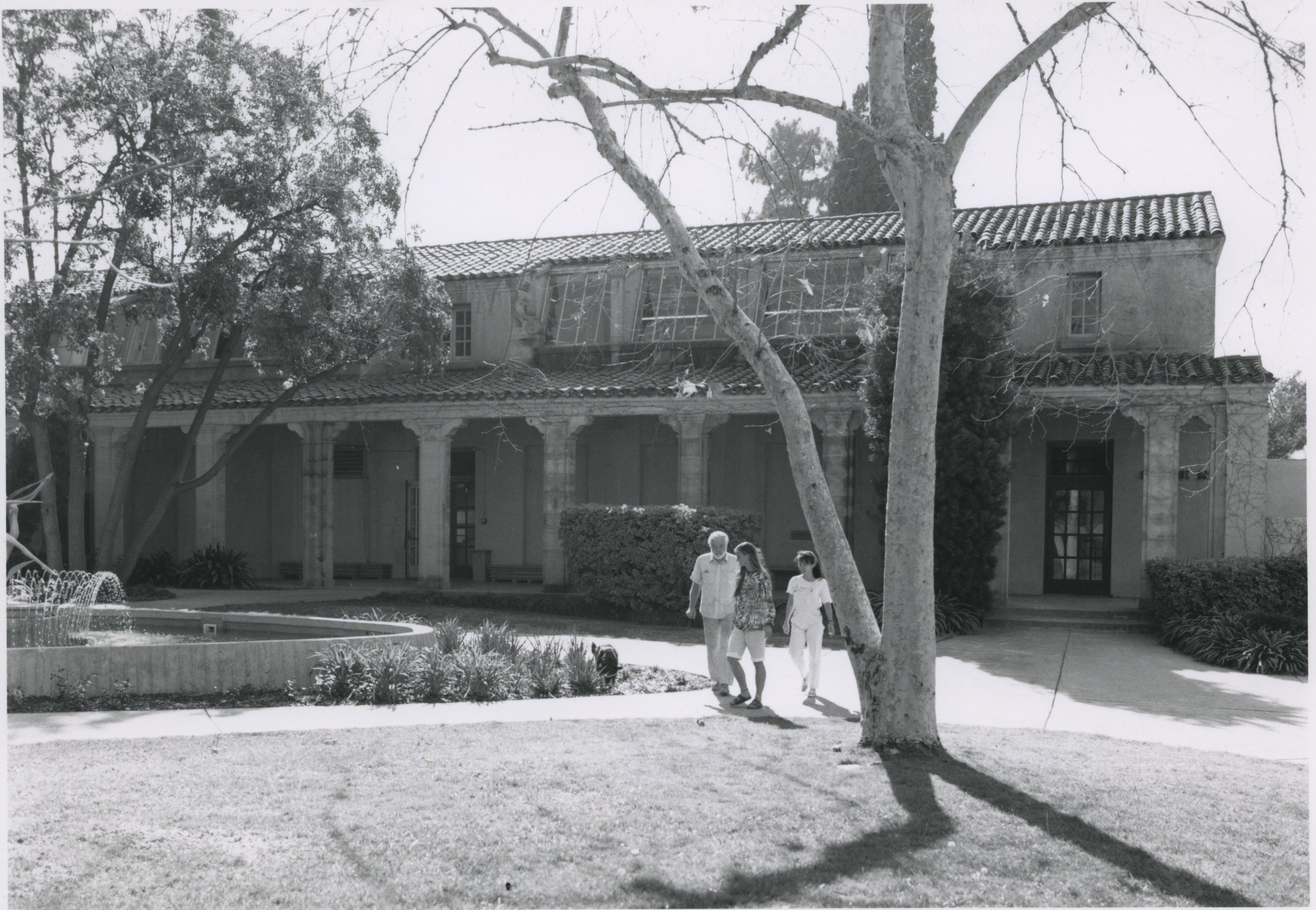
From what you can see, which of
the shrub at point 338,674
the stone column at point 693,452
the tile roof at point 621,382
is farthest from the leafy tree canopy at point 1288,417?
the shrub at point 338,674

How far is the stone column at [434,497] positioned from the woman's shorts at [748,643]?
11654mm

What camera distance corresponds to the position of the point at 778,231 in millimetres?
21812

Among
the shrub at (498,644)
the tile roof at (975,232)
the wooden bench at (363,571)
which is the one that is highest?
the tile roof at (975,232)

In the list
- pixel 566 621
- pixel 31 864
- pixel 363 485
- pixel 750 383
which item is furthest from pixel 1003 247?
pixel 31 864

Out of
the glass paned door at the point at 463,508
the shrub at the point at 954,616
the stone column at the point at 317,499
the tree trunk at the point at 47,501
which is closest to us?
the shrub at the point at 954,616

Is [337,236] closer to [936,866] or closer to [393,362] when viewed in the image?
[393,362]

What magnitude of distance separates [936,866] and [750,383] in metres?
13.8

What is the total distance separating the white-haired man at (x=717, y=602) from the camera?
452 inches

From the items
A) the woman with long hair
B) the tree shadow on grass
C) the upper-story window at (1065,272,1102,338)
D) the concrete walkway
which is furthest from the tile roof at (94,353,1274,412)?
the tree shadow on grass

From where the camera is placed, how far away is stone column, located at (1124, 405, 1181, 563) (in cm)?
1791

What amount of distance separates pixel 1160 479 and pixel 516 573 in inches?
490

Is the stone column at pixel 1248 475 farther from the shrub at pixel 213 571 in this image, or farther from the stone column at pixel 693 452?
the shrub at pixel 213 571

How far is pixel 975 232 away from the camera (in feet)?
71.3

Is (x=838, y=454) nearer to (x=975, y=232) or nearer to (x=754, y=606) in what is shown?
(x=975, y=232)
